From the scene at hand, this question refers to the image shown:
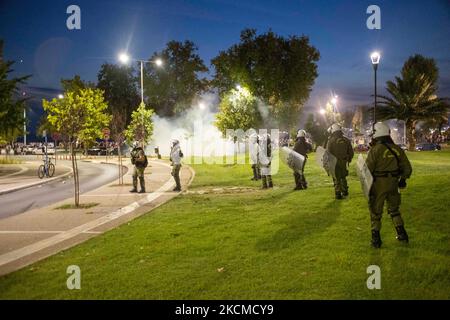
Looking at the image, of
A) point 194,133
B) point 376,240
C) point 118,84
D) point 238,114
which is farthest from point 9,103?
point 118,84

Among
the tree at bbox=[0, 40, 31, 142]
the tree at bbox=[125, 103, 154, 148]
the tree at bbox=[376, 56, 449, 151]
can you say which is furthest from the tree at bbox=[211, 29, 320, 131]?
the tree at bbox=[0, 40, 31, 142]

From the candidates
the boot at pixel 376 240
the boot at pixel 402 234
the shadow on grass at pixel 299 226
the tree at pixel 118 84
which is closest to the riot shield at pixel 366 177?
the boot at pixel 376 240

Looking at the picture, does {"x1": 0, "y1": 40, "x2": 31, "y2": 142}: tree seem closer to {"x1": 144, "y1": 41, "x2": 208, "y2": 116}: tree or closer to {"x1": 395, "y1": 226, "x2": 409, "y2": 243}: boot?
{"x1": 395, "y1": 226, "x2": 409, "y2": 243}: boot

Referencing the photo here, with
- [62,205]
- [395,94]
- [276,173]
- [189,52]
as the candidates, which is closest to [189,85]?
[189,52]

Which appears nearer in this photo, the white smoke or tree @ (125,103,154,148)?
tree @ (125,103,154,148)

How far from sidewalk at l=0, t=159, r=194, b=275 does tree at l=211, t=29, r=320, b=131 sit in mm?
29138

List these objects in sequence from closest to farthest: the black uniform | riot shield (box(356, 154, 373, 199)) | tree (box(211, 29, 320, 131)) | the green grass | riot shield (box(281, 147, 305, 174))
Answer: the green grass → riot shield (box(356, 154, 373, 199)) → riot shield (box(281, 147, 305, 174)) → the black uniform → tree (box(211, 29, 320, 131))

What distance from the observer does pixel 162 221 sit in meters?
9.51

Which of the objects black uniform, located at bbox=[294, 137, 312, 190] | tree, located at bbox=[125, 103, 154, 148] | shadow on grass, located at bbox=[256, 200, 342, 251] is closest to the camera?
shadow on grass, located at bbox=[256, 200, 342, 251]

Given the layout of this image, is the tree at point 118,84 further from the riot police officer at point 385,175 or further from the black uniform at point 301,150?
the riot police officer at point 385,175

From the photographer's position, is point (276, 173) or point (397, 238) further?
point (276, 173)

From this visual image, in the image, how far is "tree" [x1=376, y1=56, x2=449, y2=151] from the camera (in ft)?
121
